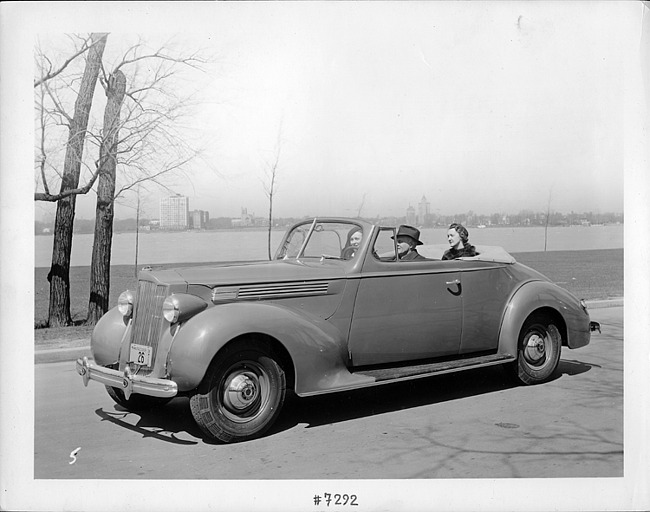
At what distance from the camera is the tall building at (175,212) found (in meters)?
7.15

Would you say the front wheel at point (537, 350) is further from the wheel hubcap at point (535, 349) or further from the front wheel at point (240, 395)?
the front wheel at point (240, 395)

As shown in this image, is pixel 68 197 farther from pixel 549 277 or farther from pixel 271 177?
pixel 549 277

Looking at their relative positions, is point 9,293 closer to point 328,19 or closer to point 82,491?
point 82,491

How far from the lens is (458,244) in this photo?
269 inches

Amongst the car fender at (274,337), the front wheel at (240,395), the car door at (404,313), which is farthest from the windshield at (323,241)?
the front wheel at (240,395)

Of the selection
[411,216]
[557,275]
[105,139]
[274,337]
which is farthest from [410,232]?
[105,139]

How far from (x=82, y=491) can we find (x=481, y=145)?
4226 millimetres

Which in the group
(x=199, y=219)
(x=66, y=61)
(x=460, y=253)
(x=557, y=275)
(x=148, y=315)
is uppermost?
(x=66, y=61)

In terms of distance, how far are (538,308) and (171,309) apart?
334 centimetres

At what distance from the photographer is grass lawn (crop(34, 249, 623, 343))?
6.26m

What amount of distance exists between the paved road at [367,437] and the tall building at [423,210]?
159 cm

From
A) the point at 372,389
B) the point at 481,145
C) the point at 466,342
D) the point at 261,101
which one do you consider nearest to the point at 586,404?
the point at 466,342

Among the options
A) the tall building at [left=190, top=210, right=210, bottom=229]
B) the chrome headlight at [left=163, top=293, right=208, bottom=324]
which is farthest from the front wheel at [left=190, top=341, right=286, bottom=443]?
the tall building at [left=190, top=210, right=210, bottom=229]

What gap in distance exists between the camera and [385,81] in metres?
6.29
